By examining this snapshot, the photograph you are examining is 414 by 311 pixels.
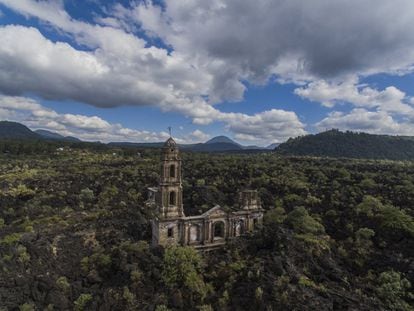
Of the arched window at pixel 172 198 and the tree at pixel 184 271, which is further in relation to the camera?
the arched window at pixel 172 198

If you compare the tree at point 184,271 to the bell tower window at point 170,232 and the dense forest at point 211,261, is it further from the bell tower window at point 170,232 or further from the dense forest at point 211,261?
the bell tower window at point 170,232

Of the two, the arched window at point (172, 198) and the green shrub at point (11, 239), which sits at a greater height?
the arched window at point (172, 198)

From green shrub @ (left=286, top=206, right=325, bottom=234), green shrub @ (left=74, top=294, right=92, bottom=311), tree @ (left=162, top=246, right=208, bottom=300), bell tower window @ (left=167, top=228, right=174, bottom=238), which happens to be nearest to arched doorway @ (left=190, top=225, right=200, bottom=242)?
bell tower window @ (left=167, top=228, right=174, bottom=238)

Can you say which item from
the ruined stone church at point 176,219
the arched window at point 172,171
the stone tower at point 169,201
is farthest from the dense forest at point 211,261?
the arched window at point 172,171

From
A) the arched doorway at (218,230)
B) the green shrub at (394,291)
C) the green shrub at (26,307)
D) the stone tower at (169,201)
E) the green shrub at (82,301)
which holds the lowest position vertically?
the green shrub at (82,301)

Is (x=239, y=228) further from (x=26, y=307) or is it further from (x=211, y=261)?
(x=26, y=307)

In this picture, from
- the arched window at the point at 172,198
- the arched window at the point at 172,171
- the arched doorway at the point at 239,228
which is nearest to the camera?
the arched window at the point at 172,198

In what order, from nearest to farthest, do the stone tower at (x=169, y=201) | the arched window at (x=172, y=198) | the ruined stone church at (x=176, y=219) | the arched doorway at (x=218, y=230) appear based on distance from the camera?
the stone tower at (x=169, y=201) → the ruined stone church at (x=176, y=219) → the arched window at (x=172, y=198) → the arched doorway at (x=218, y=230)
